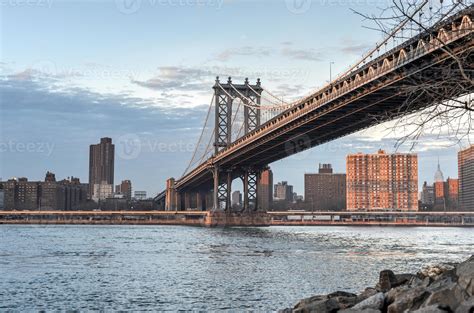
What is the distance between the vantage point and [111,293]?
20766 mm

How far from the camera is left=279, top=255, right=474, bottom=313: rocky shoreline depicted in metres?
9.69

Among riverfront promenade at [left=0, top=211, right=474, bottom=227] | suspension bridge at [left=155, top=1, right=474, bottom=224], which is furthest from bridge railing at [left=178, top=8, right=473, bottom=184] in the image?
riverfront promenade at [left=0, top=211, right=474, bottom=227]

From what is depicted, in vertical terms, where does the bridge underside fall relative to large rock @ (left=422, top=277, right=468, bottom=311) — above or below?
above

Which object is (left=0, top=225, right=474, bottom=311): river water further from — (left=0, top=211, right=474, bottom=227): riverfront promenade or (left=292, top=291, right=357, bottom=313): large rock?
(left=0, top=211, right=474, bottom=227): riverfront promenade

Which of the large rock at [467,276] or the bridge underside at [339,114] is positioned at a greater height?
the bridge underside at [339,114]

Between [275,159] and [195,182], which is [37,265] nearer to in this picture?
[275,159]

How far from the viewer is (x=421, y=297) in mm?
10375

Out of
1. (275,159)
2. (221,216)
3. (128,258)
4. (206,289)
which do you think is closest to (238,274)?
(206,289)

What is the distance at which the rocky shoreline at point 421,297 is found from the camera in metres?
9.69

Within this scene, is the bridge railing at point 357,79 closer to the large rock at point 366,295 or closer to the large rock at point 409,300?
the large rock at point 366,295

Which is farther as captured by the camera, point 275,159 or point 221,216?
point 221,216

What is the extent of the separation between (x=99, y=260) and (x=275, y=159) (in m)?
58.2

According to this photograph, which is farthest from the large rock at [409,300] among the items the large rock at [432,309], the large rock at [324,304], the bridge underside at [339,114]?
the bridge underside at [339,114]

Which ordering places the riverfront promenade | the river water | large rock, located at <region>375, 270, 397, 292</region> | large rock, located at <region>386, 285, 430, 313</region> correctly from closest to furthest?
large rock, located at <region>386, 285, 430, 313</region> < large rock, located at <region>375, 270, 397, 292</region> < the river water < the riverfront promenade
